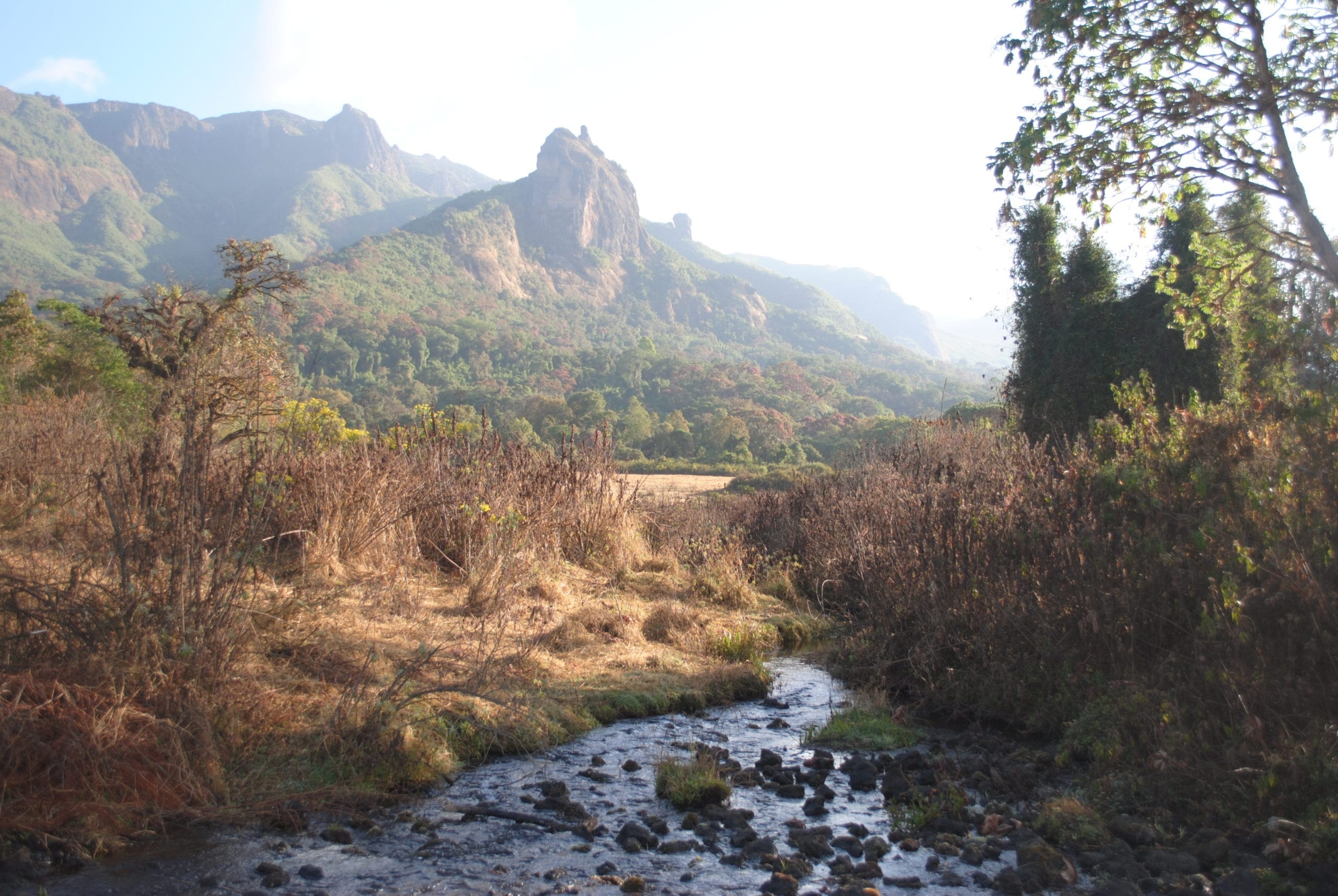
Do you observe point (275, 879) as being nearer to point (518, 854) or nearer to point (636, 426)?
point (518, 854)

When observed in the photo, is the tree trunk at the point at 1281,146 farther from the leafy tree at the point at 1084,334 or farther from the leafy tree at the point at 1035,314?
the leafy tree at the point at 1035,314

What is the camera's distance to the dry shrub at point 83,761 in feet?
11.3

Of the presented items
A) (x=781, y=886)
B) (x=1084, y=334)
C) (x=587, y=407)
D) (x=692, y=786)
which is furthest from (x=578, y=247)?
(x=781, y=886)

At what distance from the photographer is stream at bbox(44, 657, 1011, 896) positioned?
3.41 metres

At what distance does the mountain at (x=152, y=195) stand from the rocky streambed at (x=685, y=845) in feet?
285

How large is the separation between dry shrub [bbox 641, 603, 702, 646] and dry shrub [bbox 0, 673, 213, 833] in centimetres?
485

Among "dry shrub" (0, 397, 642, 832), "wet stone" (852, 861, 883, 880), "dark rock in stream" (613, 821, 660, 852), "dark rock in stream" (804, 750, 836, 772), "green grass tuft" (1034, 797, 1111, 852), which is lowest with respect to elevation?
"dark rock in stream" (804, 750, 836, 772)

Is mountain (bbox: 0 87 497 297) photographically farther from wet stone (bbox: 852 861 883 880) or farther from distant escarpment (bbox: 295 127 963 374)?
wet stone (bbox: 852 861 883 880)

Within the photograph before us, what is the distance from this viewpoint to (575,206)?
141 meters

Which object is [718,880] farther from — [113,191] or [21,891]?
[113,191]

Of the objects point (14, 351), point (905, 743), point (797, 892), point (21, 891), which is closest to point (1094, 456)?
point (905, 743)

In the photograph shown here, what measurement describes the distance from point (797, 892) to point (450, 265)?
4393 inches

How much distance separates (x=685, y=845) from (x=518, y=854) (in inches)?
31.2

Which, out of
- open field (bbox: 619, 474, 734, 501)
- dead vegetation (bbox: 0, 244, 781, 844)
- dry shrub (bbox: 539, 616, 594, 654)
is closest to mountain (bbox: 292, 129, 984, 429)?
open field (bbox: 619, 474, 734, 501)
